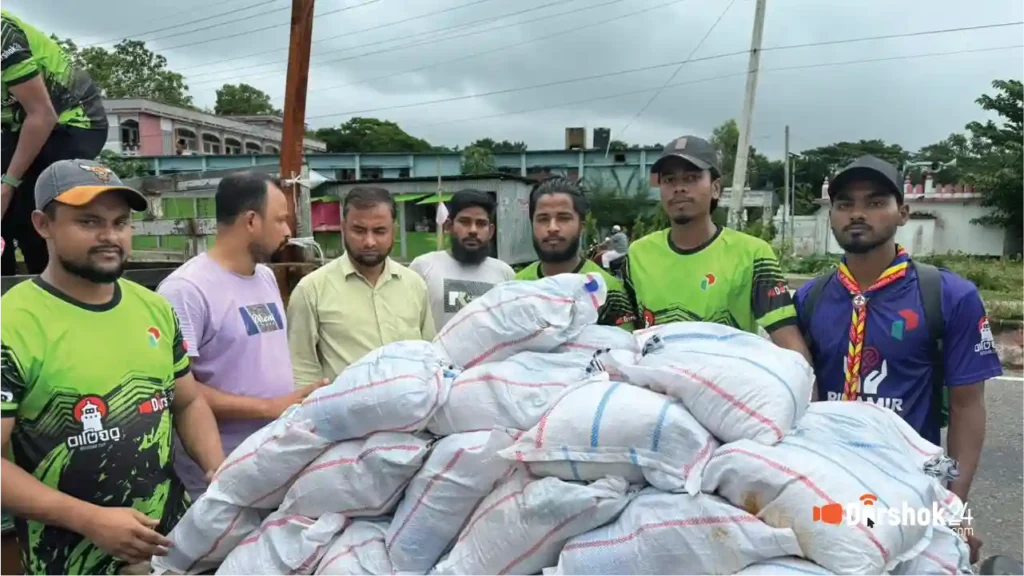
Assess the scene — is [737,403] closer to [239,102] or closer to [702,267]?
[702,267]

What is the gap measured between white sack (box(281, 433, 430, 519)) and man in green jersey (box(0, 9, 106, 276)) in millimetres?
2160

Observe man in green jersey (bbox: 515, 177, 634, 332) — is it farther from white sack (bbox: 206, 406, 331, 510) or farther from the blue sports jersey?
white sack (bbox: 206, 406, 331, 510)

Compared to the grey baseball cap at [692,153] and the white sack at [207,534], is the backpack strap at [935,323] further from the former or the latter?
the white sack at [207,534]

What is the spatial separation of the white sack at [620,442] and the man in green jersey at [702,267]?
3.72ft

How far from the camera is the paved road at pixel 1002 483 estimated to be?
3.70 meters

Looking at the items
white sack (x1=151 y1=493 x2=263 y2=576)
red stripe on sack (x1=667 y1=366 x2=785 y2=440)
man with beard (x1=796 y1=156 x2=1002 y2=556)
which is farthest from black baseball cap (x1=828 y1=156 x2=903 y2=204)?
white sack (x1=151 y1=493 x2=263 y2=576)

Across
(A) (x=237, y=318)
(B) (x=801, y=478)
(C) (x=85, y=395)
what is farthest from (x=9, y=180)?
(B) (x=801, y=478)

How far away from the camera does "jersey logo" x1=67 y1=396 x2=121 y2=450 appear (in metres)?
1.86

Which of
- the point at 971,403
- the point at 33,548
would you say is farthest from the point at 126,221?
the point at 971,403

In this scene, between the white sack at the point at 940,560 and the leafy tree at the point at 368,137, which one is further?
the leafy tree at the point at 368,137

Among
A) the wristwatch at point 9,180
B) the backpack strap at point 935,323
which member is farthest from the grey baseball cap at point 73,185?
the backpack strap at point 935,323

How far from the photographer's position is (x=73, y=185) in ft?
6.32

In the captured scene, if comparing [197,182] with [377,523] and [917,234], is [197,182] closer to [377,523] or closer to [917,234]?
[377,523]

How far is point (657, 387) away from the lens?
4.98 feet
